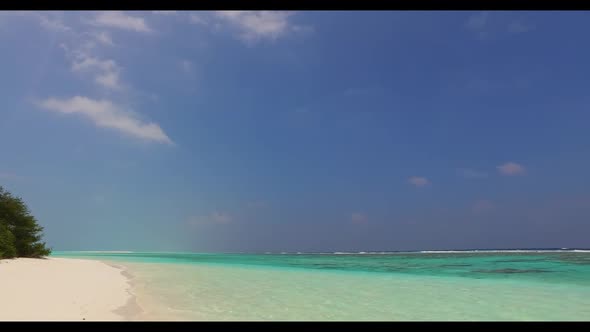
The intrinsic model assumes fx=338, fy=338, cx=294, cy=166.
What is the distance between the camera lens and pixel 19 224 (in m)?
22.9

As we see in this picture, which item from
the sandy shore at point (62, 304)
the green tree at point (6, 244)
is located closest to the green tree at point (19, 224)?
the green tree at point (6, 244)

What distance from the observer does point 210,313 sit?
7613 mm

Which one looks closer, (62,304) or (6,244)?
(62,304)

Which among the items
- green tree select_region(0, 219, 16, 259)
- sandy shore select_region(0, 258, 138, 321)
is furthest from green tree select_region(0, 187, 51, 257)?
sandy shore select_region(0, 258, 138, 321)

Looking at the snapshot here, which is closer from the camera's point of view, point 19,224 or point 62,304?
point 62,304

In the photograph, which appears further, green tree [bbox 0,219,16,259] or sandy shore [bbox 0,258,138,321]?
green tree [bbox 0,219,16,259]

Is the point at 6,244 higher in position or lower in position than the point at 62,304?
higher

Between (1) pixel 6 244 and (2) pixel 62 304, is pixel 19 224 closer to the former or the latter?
(1) pixel 6 244

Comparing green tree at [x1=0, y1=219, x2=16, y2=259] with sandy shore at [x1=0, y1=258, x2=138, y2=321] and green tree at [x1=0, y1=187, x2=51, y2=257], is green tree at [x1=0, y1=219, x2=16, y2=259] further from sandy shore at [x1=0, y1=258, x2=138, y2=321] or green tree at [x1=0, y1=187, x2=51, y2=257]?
sandy shore at [x1=0, y1=258, x2=138, y2=321]

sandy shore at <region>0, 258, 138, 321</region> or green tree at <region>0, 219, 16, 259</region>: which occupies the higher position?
green tree at <region>0, 219, 16, 259</region>

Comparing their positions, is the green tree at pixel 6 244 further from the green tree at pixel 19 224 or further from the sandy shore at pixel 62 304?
the sandy shore at pixel 62 304

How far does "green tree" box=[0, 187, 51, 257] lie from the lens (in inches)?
885

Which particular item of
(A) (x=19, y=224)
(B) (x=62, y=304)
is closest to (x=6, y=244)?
(A) (x=19, y=224)
